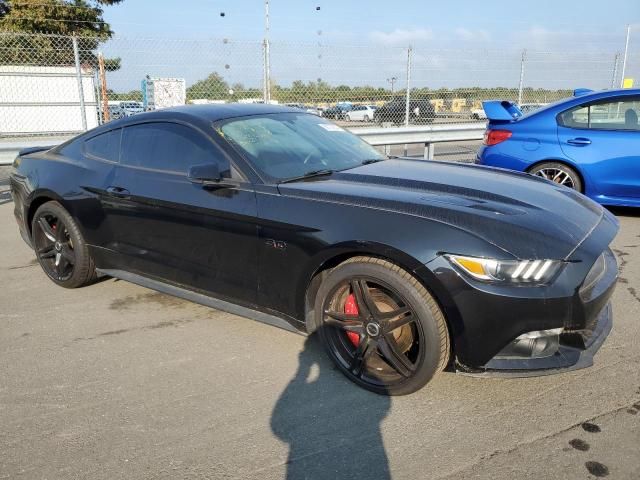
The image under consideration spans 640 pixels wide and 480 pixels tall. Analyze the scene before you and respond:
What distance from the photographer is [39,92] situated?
366 inches

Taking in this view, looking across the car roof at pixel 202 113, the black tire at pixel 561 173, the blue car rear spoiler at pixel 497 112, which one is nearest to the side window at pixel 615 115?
the black tire at pixel 561 173

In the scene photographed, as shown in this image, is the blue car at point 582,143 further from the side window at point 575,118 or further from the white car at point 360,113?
the white car at point 360,113

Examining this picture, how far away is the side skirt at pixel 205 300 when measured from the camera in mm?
3131

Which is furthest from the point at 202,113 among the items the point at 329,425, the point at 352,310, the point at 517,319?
the point at 517,319

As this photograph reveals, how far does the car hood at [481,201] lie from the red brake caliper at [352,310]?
0.52 meters

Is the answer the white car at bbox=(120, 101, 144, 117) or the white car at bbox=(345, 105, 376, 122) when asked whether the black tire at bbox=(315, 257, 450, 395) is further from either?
the white car at bbox=(345, 105, 376, 122)

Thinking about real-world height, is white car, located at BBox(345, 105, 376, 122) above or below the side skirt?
above

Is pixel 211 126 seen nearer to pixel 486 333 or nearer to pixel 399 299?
pixel 399 299

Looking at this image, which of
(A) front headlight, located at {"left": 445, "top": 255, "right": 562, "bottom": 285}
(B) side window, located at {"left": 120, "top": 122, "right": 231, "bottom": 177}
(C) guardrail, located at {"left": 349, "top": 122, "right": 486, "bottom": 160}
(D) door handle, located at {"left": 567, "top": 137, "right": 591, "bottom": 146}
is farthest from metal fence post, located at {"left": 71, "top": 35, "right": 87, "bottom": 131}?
(A) front headlight, located at {"left": 445, "top": 255, "right": 562, "bottom": 285}

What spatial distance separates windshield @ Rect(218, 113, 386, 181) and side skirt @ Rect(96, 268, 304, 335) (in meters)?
0.81

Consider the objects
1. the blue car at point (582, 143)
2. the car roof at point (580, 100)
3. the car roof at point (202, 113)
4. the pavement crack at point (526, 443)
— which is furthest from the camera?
the car roof at point (580, 100)

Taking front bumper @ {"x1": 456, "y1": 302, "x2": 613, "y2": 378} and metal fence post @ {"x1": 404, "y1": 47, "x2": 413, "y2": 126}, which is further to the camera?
metal fence post @ {"x1": 404, "y1": 47, "x2": 413, "y2": 126}

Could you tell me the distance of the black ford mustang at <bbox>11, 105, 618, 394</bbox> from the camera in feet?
8.15

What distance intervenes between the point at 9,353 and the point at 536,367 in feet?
9.81
